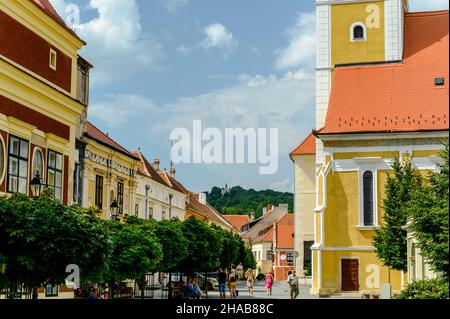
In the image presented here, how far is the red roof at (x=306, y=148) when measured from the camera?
6253 centimetres

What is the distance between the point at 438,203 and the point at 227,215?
11425 centimetres

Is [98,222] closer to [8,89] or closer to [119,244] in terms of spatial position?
[119,244]

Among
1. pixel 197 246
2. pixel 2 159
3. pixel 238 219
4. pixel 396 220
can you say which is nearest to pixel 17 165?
pixel 2 159

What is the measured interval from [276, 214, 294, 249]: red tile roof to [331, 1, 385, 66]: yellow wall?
52.3 metres

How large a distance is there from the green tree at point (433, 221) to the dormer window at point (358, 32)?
25.1 metres

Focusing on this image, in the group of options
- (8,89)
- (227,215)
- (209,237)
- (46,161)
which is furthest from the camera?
(227,215)

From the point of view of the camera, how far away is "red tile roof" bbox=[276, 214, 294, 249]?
95.6m

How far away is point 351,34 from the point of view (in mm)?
45469

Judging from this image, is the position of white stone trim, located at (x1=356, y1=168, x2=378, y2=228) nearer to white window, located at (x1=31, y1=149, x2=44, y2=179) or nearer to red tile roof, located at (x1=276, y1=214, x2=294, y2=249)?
white window, located at (x1=31, y1=149, x2=44, y2=179)

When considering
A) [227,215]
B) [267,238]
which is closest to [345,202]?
[267,238]

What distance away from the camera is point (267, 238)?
108688 mm

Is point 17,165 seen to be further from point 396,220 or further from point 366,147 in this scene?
point 366,147

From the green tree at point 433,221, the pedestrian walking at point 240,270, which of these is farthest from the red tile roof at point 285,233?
the green tree at point 433,221

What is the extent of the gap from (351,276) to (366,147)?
694 centimetres
